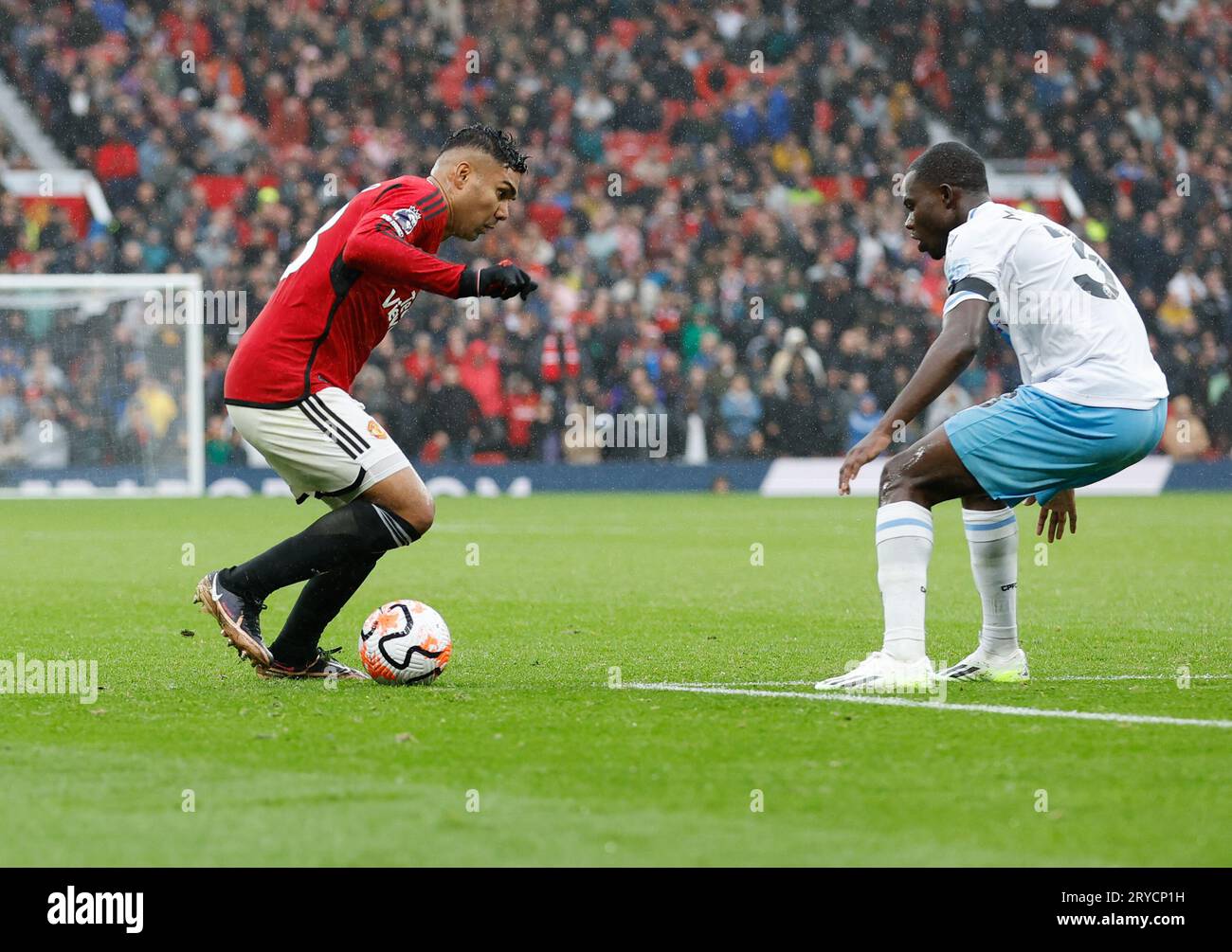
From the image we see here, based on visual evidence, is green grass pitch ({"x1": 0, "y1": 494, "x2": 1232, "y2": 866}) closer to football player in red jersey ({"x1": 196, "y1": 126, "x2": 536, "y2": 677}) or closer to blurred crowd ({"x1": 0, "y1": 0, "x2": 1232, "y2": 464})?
football player in red jersey ({"x1": 196, "y1": 126, "x2": 536, "y2": 677})

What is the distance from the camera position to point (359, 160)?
25625 millimetres

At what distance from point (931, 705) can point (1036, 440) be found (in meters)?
1.07

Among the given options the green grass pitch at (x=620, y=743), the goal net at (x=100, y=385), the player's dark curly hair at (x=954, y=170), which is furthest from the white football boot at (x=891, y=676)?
the goal net at (x=100, y=385)

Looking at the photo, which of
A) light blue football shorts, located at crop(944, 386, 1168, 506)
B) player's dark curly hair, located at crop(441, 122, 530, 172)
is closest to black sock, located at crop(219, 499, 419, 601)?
player's dark curly hair, located at crop(441, 122, 530, 172)

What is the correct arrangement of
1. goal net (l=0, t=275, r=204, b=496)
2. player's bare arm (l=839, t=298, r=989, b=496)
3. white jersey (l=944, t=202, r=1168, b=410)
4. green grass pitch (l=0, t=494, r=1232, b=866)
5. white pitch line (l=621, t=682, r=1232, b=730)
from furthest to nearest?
goal net (l=0, t=275, r=204, b=496)
white jersey (l=944, t=202, r=1168, b=410)
player's bare arm (l=839, t=298, r=989, b=496)
white pitch line (l=621, t=682, r=1232, b=730)
green grass pitch (l=0, t=494, r=1232, b=866)

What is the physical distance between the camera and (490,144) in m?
7.06

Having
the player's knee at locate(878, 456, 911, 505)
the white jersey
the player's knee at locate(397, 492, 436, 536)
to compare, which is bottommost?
the player's knee at locate(397, 492, 436, 536)

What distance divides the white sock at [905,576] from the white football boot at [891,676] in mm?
30

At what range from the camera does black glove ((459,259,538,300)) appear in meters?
6.18

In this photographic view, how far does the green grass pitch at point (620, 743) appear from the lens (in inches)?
159

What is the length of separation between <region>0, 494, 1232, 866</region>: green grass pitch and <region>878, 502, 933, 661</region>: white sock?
0.26 m

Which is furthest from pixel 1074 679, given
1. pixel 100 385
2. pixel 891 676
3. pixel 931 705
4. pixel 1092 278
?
pixel 100 385

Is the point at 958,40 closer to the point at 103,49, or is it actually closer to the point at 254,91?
the point at 254,91
